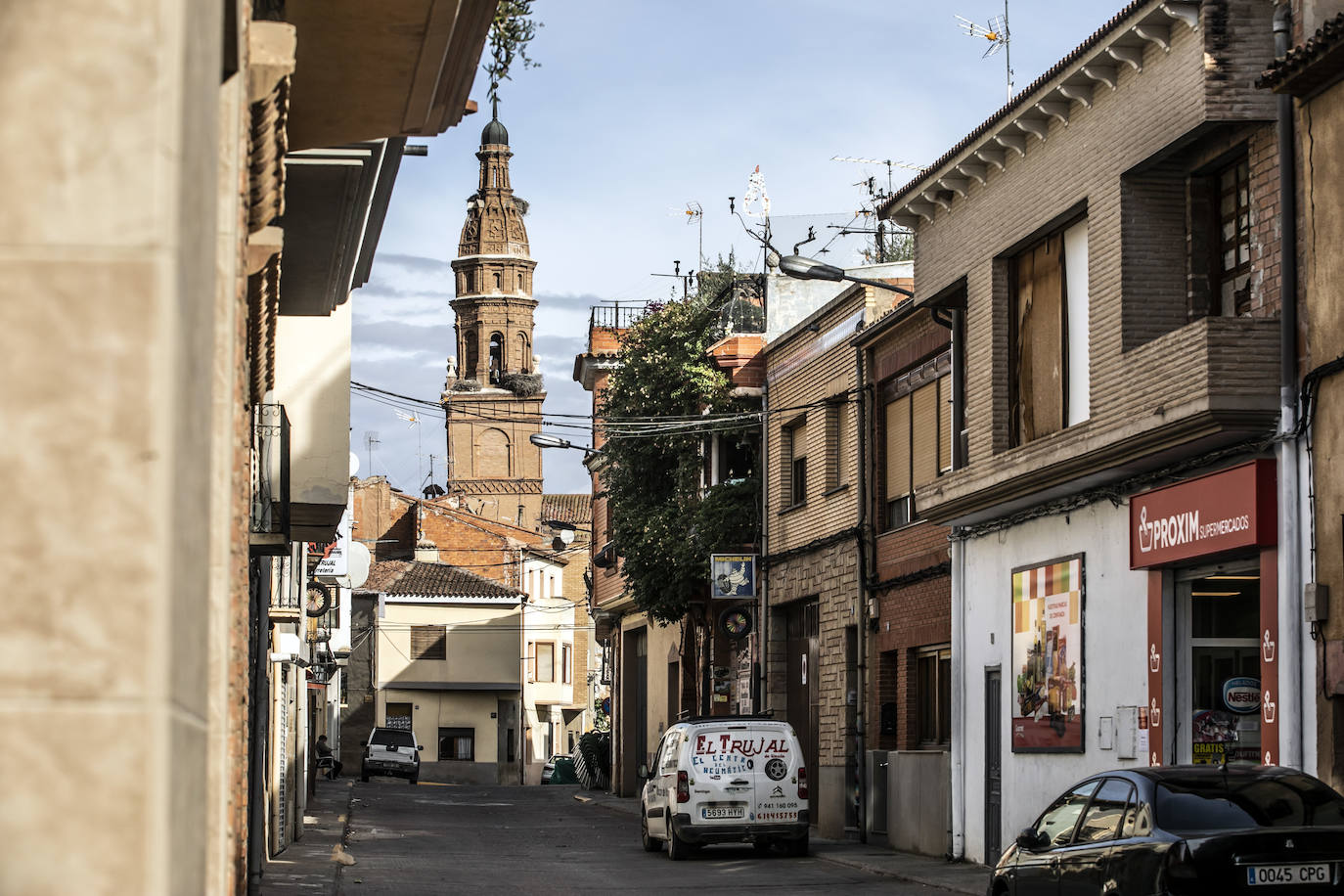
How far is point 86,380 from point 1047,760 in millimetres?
19568

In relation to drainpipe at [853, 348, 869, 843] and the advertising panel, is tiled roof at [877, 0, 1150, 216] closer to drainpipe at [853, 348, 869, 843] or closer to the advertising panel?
drainpipe at [853, 348, 869, 843]

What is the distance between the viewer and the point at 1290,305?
53.5 ft

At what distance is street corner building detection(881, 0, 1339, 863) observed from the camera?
1650 cm

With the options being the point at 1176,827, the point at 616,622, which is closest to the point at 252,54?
the point at 1176,827

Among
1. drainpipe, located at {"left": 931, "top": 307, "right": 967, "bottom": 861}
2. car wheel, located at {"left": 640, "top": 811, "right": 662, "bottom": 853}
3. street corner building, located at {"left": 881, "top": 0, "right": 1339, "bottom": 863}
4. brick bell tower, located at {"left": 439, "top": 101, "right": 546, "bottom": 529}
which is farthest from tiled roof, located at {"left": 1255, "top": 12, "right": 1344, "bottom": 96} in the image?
brick bell tower, located at {"left": 439, "top": 101, "right": 546, "bottom": 529}

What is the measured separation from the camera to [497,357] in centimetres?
13025

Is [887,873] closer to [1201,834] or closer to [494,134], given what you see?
[1201,834]

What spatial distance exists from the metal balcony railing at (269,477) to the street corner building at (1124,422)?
8.11m

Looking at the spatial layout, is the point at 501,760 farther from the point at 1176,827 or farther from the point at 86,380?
the point at 86,380

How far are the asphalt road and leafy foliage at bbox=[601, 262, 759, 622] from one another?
16.8 feet

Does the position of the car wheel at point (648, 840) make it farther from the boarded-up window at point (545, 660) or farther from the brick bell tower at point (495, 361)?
the brick bell tower at point (495, 361)

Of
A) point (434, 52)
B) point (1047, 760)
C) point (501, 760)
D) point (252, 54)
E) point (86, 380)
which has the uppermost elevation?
point (434, 52)

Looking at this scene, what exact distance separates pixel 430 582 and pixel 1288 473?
70611 mm

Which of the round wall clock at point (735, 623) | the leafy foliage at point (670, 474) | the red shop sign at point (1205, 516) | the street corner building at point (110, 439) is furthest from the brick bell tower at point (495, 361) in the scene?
the street corner building at point (110, 439)
